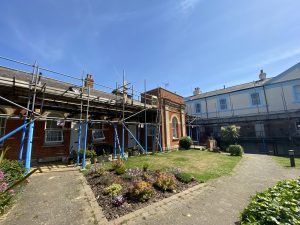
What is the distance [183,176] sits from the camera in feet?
24.7

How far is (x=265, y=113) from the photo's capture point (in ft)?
76.1

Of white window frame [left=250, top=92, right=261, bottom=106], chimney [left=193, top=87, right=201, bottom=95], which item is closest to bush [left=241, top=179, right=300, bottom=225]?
white window frame [left=250, top=92, right=261, bottom=106]

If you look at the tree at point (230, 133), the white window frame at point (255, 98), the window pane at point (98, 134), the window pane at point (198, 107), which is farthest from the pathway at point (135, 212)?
the window pane at point (198, 107)

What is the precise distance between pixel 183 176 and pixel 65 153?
33.0ft

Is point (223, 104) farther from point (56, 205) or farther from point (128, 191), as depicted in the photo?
point (56, 205)

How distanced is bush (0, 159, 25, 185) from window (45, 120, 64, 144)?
228 inches

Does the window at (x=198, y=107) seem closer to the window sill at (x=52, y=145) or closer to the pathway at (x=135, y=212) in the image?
the pathway at (x=135, y=212)

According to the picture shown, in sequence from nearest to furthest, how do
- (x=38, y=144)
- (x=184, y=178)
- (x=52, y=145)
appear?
(x=184, y=178), (x=38, y=144), (x=52, y=145)

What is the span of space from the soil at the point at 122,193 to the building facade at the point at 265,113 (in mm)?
17330

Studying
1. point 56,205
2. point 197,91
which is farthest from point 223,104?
point 56,205

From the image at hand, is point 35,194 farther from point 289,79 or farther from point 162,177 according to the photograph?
point 289,79

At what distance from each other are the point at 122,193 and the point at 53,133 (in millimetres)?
9608

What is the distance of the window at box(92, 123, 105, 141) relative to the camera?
587 inches

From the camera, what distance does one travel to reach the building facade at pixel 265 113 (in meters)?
20.1
